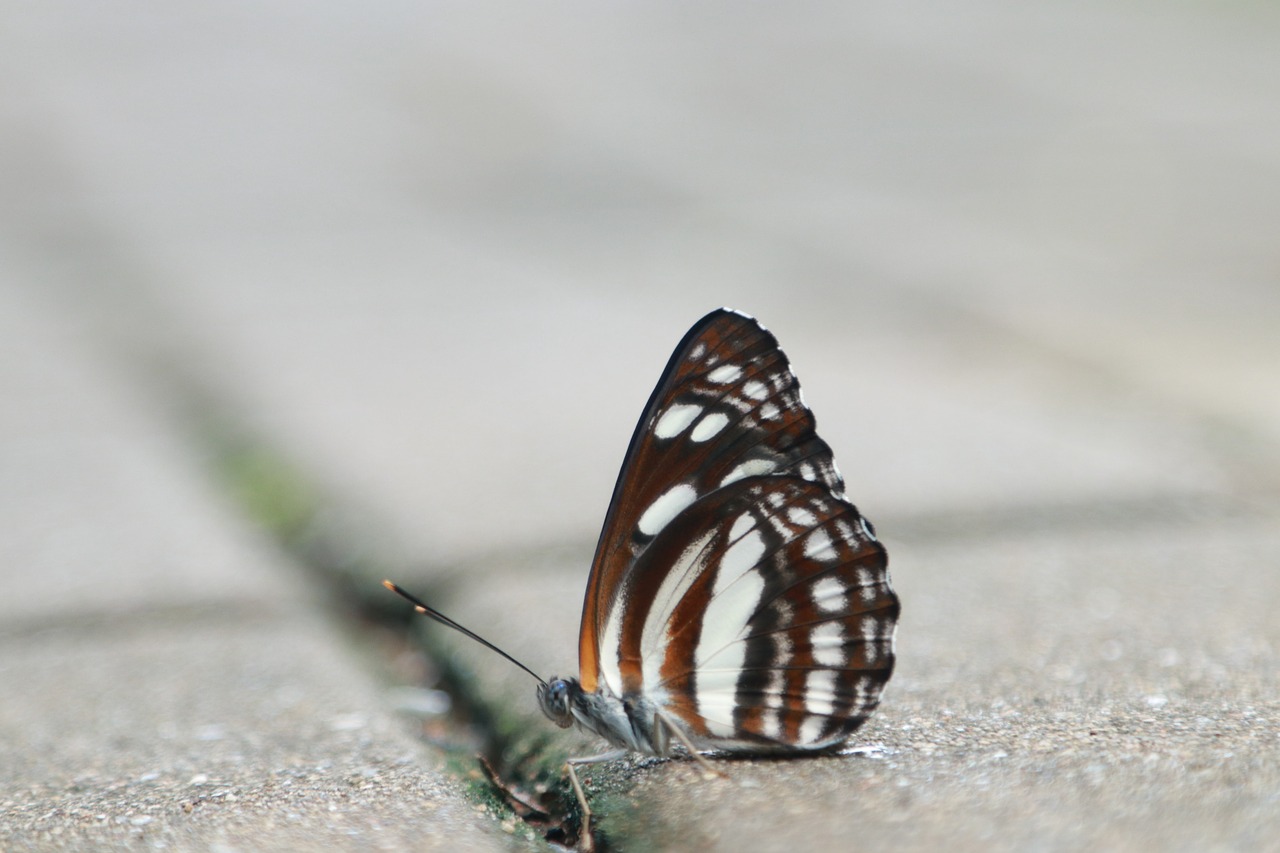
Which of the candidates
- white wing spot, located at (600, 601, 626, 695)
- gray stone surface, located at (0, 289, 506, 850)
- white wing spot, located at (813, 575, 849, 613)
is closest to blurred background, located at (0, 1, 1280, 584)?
gray stone surface, located at (0, 289, 506, 850)

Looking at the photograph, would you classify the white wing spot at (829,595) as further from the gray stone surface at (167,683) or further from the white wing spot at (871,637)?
the gray stone surface at (167,683)

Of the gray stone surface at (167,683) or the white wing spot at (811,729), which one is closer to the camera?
the gray stone surface at (167,683)

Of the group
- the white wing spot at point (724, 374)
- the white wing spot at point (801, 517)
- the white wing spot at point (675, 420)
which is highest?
the white wing spot at point (724, 374)

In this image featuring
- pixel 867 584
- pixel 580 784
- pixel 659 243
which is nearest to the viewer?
pixel 580 784

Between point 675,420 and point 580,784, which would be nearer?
point 580,784

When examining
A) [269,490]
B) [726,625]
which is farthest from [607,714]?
[269,490]

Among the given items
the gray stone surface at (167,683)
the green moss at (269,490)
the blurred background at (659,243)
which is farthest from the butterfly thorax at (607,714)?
the green moss at (269,490)

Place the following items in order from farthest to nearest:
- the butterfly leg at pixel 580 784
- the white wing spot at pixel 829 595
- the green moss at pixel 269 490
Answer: the green moss at pixel 269 490, the white wing spot at pixel 829 595, the butterfly leg at pixel 580 784

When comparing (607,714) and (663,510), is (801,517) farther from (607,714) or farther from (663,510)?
(607,714)
